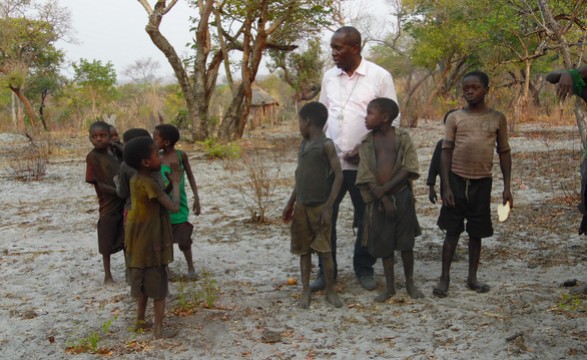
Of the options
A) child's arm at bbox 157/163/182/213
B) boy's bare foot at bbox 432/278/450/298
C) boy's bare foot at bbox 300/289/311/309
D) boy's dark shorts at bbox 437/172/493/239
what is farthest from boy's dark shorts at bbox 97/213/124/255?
boy's dark shorts at bbox 437/172/493/239

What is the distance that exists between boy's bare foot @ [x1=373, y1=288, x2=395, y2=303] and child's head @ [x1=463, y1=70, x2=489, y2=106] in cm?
130

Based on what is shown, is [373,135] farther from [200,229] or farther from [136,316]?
[200,229]

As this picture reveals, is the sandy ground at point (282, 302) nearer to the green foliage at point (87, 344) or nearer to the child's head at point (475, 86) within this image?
the green foliage at point (87, 344)

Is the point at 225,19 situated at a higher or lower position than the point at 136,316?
higher

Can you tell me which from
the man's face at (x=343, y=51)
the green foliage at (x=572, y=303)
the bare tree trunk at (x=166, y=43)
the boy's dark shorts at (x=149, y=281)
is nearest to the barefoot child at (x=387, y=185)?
the man's face at (x=343, y=51)

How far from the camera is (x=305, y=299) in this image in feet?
12.3

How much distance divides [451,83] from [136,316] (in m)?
26.3

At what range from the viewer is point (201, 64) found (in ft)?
47.9

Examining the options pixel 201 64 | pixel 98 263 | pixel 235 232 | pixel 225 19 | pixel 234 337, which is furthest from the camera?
pixel 225 19

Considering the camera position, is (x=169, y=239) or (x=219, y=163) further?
(x=219, y=163)

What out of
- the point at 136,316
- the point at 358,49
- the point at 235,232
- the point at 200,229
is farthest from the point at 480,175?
the point at 200,229

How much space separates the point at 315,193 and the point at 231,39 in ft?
43.7

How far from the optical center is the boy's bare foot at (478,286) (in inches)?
150

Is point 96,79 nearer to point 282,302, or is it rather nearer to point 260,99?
point 260,99
